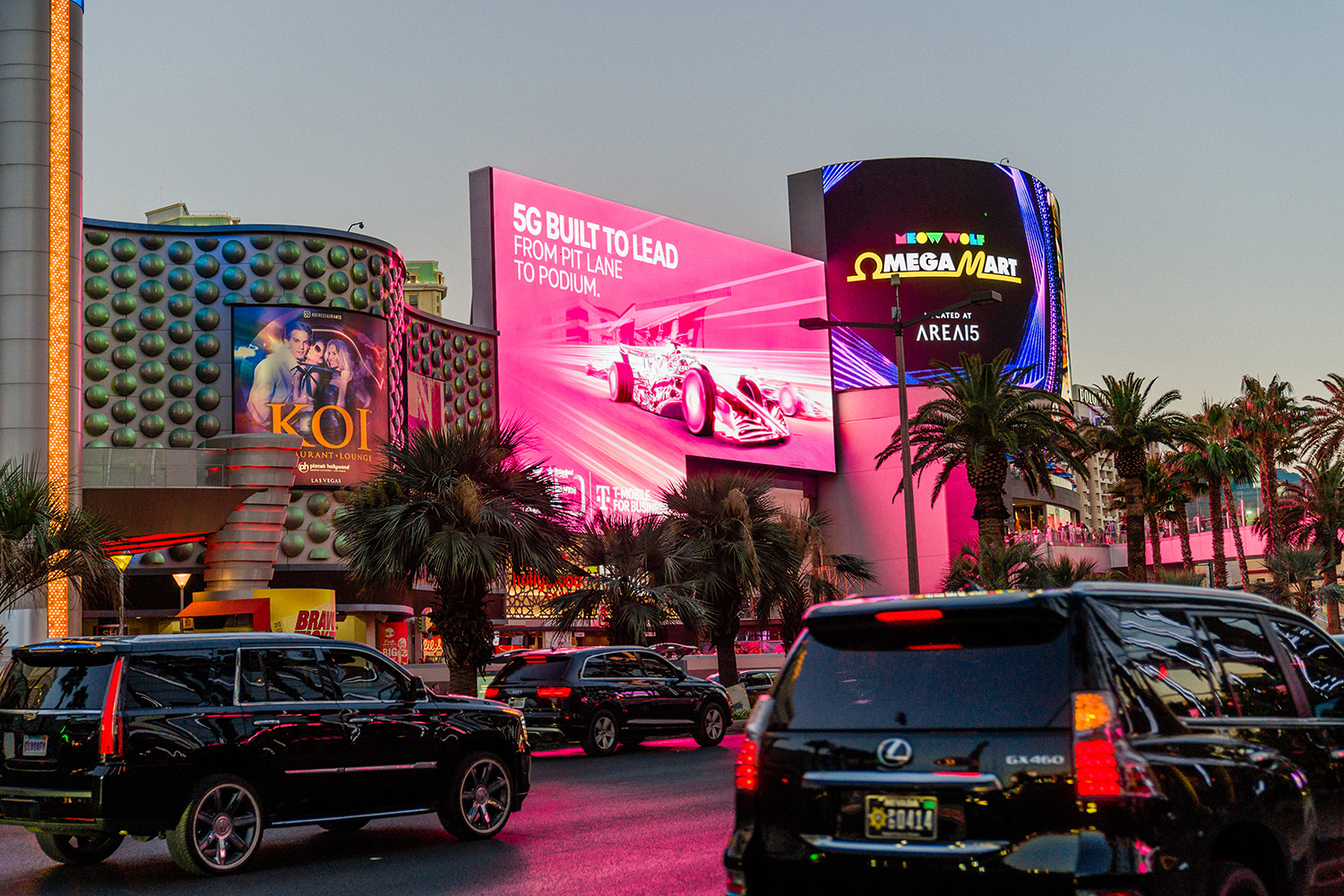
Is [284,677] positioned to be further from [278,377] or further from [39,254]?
[278,377]

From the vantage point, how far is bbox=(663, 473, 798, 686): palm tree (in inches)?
1278

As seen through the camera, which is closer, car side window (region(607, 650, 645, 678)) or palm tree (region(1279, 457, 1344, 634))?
car side window (region(607, 650, 645, 678))

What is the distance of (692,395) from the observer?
64.8 meters

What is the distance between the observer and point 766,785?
556 cm

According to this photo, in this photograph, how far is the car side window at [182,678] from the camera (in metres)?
9.80

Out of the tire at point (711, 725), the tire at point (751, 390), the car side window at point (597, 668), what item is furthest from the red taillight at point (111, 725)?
the tire at point (751, 390)

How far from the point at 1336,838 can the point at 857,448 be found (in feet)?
222

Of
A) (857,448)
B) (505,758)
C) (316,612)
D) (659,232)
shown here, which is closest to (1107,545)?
(857,448)

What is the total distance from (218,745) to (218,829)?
58 cm

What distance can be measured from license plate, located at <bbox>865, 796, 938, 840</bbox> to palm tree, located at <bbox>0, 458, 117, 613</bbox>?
1768 centimetres

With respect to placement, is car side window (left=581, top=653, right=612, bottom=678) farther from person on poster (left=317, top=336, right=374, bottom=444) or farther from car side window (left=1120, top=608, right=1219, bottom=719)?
person on poster (left=317, top=336, right=374, bottom=444)

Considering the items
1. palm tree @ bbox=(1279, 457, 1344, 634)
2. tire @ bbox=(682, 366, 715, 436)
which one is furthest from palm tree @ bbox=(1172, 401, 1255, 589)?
tire @ bbox=(682, 366, 715, 436)

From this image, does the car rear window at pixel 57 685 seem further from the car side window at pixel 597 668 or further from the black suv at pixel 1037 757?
the car side window at pixel 597 668

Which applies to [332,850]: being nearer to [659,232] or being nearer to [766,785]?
[766,785]
